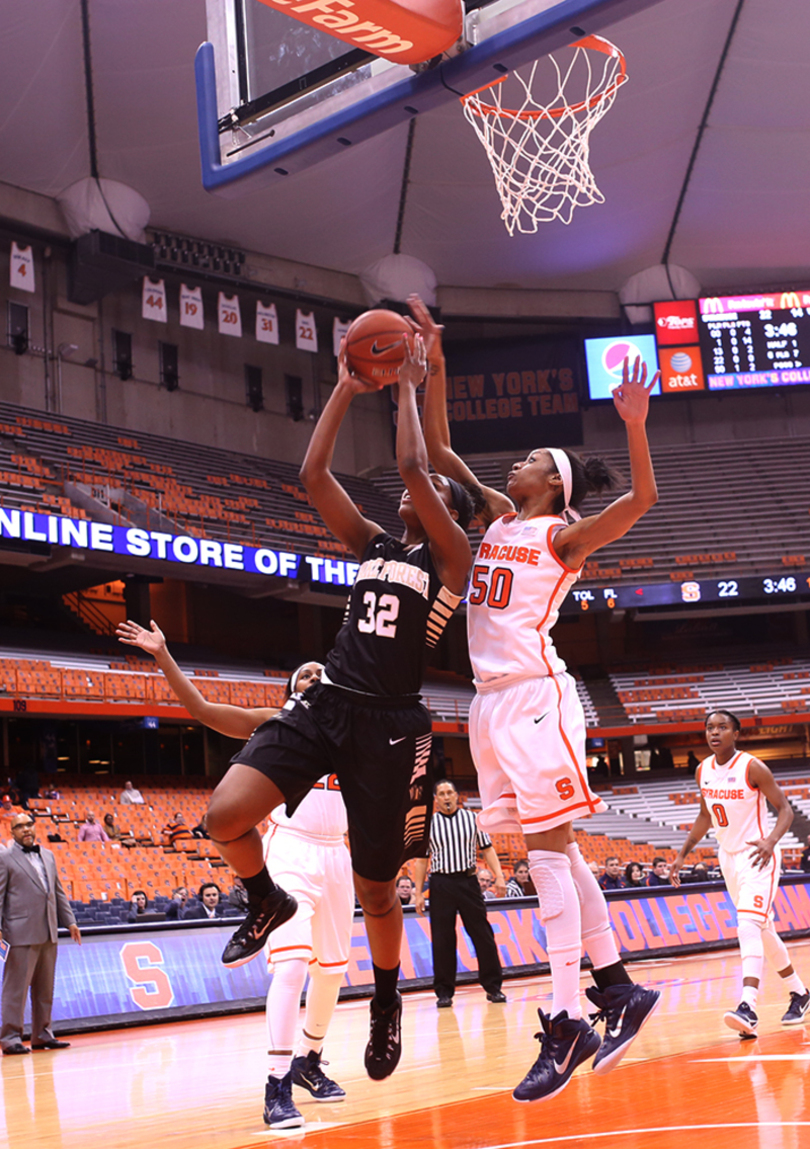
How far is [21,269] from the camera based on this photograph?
2586cm

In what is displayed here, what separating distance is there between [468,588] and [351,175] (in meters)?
24.0

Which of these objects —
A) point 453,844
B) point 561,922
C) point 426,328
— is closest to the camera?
→ point 561,922

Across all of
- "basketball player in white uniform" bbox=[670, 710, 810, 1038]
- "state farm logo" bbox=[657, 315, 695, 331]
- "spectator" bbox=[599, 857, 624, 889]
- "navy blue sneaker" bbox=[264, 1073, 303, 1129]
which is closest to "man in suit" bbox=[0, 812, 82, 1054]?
"navy blue sneaker" bbox=[264, 1073, 303, 1129]

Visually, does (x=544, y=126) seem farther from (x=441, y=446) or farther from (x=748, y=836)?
(x=441, y=446)

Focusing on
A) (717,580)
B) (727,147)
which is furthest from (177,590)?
(727,147)

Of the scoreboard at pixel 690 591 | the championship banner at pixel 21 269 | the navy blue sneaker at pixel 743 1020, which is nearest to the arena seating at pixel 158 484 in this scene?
the championship banner at pixel 21 269

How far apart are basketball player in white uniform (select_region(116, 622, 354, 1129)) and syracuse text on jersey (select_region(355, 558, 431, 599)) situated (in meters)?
0.70

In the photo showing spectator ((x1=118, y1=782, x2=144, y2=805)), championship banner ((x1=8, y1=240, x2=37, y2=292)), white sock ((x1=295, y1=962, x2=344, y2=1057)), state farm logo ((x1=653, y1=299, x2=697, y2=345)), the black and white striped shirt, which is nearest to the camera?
white sock ((x1=295, y1=962, x2=344, y2=1057))

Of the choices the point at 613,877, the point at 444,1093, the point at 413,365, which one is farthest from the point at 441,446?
the point at 613,877

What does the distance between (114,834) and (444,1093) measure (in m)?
13.9

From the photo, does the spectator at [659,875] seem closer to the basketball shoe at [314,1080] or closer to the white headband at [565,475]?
the basketball shoe at [314,1080]

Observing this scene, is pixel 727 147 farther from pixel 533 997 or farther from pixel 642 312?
pixel 533 997

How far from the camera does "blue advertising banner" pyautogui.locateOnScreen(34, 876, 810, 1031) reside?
9.85 meters

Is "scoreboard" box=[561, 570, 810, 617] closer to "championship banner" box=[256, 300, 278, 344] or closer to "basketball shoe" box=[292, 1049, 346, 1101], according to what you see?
"championship banner" box=[256, 300, 278, 344]
